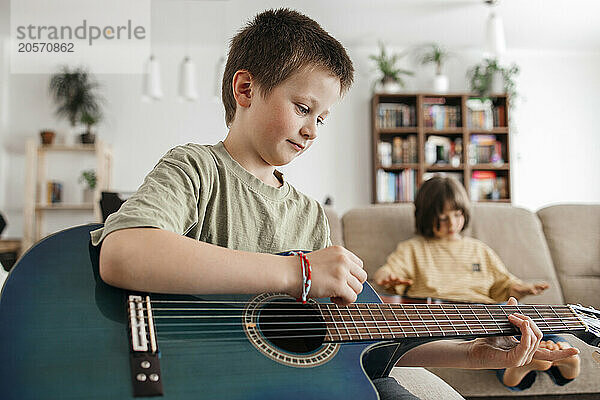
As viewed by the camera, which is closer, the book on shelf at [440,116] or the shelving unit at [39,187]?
the shelving unit at [39,187]

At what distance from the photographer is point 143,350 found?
64cm

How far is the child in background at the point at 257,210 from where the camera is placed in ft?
2.24

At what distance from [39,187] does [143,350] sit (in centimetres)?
493

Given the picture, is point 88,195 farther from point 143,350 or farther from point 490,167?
point 143,350

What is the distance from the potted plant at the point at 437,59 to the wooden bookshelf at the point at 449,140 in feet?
0.37

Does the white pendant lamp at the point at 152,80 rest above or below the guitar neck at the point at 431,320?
above

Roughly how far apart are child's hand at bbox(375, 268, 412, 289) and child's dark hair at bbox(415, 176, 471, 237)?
28 cm

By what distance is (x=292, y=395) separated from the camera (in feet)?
2.19

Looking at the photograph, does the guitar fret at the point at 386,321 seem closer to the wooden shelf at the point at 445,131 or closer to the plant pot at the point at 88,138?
the wooden shelf at the point at 445,131

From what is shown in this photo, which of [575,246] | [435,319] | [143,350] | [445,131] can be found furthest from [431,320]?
[445,131]

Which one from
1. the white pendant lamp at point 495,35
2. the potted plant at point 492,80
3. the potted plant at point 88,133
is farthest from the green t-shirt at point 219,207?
the potted plant at point 492,80

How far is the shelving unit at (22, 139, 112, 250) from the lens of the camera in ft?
15.4

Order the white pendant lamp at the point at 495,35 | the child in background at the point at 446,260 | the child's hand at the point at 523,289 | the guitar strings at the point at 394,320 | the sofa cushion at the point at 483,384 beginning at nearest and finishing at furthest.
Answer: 1. the guitar strings at the point at 394,320
2. the sofa cushion at the point at 483,384
3. the child's hand at the point at 523,289
4. the child in background at the point at 446,260
5. the white pendant lamp at the point at 495,35

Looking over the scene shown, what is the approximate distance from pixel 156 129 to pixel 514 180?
12.2 ft
